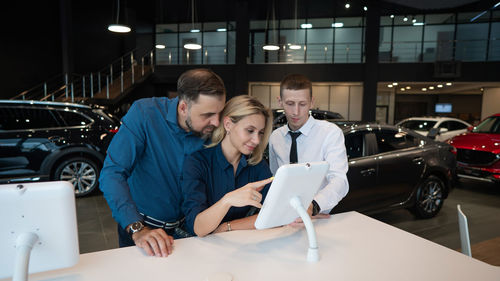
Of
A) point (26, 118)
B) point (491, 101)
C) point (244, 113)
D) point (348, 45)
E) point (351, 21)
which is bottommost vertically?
point (26, 118)

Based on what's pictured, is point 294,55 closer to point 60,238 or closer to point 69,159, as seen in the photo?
point 69,159

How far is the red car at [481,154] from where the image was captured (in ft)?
18.3

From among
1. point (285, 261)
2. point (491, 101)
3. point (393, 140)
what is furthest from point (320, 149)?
point (491, 101)

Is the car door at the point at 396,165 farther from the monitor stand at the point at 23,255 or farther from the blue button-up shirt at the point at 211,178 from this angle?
the monitor stand at the point at 23,255

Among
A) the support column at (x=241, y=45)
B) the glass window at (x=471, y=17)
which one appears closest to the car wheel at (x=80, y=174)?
the support column at (x=241, y=45)

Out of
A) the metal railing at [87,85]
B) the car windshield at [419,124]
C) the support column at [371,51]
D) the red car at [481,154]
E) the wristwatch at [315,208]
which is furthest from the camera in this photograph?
the support column at [371,51]

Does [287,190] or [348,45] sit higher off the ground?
[348,45]

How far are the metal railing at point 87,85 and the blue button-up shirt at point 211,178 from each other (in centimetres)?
964

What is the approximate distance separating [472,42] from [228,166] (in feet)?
62.6

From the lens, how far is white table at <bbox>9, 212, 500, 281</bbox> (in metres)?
1.26

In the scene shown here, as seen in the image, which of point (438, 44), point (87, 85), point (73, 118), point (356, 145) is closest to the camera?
point (356, 145)

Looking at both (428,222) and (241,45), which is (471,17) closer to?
(241,45)

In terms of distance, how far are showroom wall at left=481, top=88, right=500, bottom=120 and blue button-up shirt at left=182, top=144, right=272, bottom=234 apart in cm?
1866

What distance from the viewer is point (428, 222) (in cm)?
438
